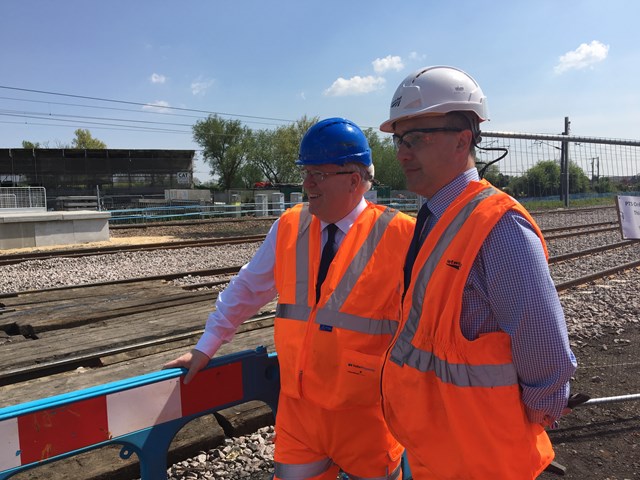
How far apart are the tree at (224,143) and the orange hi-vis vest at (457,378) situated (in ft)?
217

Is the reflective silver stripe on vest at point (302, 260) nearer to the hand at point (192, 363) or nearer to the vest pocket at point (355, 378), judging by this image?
the vest pocket at point (355, 378)

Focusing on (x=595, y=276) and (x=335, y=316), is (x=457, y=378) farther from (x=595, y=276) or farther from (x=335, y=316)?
(x=595, y=276)

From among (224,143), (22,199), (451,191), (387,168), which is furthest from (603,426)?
(224,143)

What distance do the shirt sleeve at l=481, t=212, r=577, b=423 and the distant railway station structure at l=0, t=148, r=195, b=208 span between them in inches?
1838

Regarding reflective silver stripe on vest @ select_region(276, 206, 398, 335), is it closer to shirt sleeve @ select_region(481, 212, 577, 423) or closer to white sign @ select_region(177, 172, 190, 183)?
shirt sleeve @ select_region(481, 212, 577, 423)

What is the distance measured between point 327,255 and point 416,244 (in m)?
0.46

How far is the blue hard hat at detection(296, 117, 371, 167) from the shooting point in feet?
7.23

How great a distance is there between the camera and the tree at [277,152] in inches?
2496

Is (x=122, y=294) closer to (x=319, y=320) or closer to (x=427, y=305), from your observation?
(x=319, y=320)

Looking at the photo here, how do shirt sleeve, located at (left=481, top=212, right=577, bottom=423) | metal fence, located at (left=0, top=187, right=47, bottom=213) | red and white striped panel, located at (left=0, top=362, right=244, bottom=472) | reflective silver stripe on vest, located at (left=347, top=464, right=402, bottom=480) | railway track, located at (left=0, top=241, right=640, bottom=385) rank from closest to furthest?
shirt sleeve, located at (left=481, top=212, right=577, bottom=423) < red and white striped panel, located at (left=0, top=362, right=244, bottom=472) < reflective silver stripe on vest, located at (left=347, top=464, right=402, bottom=480) < railway track, located at (left=0, top=241, right=640, bottom=385) < metal fence, located at (left=0, top=187, right=47, bottom=213)

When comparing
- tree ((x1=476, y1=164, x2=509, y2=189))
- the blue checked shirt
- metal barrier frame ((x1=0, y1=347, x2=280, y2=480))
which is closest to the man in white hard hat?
the blue checked shirt

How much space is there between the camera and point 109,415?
1.93m

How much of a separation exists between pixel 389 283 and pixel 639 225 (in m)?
6.10

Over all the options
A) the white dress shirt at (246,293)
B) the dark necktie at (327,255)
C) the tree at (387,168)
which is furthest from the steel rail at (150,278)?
the tree at (387,168)
